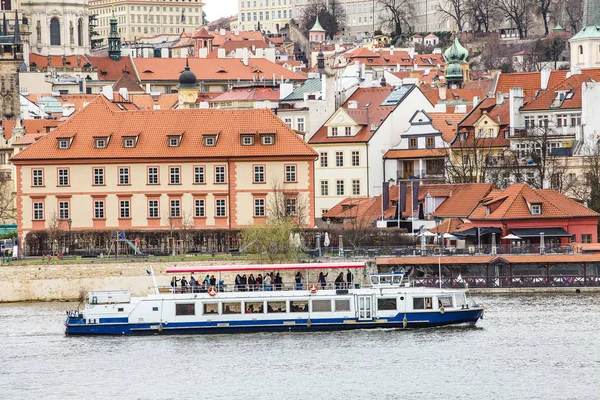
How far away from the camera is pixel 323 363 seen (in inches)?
2434

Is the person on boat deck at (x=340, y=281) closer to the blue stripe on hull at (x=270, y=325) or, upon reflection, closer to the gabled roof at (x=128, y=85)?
the blue stripe on hull at (x=270, y=325)

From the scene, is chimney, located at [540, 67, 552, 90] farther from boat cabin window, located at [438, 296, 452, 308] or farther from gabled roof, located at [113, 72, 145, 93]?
gabled roof, located at [113, 72, 145, 93]

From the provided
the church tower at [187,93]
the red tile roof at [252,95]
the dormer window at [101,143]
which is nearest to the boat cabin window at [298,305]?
the dormer window at [101,143]

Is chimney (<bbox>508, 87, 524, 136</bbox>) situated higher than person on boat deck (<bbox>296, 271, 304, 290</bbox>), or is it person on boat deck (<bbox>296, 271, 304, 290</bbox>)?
chimney (<bbox>508, 87, 524, 136</bbox>)

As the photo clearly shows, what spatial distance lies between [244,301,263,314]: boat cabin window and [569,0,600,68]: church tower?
77.0 meters

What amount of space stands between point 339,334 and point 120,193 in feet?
81.4

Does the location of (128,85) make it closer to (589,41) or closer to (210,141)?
(589,41)

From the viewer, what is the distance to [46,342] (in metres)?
67.1

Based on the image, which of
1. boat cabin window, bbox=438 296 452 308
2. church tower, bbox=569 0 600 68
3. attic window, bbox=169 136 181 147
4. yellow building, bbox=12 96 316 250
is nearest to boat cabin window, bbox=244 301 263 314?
boat cabin window, bbox=438 296 452 308

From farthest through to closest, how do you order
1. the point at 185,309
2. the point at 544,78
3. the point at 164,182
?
the point at 544,78, the point at 164,182, the point at 185,309

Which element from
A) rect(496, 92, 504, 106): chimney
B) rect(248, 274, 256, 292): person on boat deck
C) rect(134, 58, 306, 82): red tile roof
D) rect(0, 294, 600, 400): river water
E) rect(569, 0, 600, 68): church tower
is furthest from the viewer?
rect(134, 58, 306, 82): red tile roof

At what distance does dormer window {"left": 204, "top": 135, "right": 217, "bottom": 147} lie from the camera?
302 feet

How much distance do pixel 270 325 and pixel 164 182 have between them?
22799mm

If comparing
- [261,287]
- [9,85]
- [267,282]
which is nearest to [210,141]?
[267,282]
